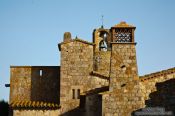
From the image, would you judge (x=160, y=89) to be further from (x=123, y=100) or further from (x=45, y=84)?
(x=45, y=84)

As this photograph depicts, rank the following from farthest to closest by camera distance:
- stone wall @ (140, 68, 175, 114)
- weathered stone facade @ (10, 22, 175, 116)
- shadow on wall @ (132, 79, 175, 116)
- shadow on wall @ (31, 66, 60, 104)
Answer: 1. shadow on wall @ (31, 66, 60, 104)
2. stone wall @ (140, 68, 175, 114)
3. shadow on wall @ (132, 79, 175, 116)
4. weathered stone facade @ (10, 22, 175, 116)

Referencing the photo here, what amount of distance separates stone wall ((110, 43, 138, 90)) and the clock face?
10.2 inches

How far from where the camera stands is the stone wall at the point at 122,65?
1825 centimetres

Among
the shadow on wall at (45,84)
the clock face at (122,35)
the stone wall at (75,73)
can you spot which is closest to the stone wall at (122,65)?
the clock face at (122,35)

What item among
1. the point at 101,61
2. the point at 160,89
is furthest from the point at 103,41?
the point at 160,89

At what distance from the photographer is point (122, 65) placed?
18.4m

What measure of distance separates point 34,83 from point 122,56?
9.34m

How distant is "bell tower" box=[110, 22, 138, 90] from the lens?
1827 cm

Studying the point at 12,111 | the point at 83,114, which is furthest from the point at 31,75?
the point at 83,114

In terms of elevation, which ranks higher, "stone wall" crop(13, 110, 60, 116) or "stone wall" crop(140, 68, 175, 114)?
"stone wall" crop(140, 68, 175, 114)

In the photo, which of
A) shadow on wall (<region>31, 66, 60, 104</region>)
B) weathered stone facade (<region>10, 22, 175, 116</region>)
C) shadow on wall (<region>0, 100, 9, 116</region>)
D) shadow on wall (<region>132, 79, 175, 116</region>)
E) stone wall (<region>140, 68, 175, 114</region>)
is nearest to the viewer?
weathered stone facade (<region>10, 22, 175, 116</region>)

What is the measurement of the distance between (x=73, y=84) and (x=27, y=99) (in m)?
3.69

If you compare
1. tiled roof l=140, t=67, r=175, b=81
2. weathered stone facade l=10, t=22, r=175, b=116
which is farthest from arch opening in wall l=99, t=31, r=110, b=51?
tiled roof l=140, t=67, r=175, b=81

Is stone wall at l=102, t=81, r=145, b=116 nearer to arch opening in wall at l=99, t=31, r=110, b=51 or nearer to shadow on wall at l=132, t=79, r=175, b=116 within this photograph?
shadow on wall at l=132, t=79, r=175, b=116
